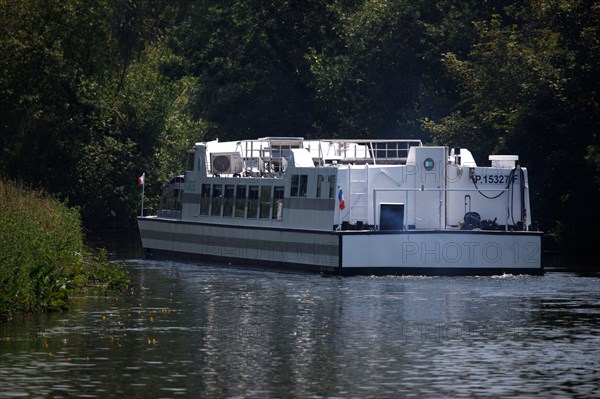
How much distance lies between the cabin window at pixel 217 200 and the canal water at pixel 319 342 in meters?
10.1

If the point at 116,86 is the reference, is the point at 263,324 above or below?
below

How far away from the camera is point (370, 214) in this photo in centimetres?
4834

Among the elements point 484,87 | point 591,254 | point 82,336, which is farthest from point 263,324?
point 484,87

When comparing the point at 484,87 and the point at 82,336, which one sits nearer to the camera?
the point at 82,336

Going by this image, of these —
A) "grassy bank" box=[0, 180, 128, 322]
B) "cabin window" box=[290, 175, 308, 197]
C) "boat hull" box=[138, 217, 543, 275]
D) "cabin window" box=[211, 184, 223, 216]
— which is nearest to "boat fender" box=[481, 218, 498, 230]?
"boat hull" box=[138, 217, 543, 275]

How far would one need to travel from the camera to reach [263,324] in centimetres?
3434

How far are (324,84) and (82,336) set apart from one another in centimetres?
5267

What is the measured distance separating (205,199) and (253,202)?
3.42 metres

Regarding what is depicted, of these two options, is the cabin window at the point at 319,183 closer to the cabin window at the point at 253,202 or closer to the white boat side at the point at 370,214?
the white boat side at the point at 370,214

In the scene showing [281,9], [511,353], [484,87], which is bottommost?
[511,353]

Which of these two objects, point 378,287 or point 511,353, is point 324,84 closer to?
point 378,287

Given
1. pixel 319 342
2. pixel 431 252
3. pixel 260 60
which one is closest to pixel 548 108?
pixel 431 252

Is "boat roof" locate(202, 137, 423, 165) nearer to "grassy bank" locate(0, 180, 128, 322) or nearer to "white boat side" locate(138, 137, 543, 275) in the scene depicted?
"white boat side" locate(138, 137, 543, 275)

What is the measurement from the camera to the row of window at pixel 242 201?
5175 centimetres
